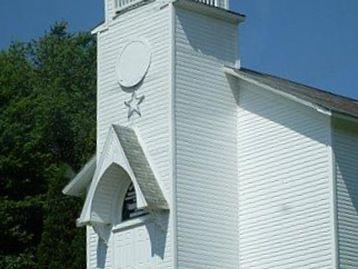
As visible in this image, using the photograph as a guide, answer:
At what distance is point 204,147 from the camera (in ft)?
105

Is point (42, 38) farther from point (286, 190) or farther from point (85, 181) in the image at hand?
point (286, 190)

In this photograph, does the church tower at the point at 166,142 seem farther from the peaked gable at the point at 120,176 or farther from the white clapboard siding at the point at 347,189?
the white clapboard siding at the point at 347,189

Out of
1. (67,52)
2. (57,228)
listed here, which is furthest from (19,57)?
(57,228)

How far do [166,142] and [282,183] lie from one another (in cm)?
314

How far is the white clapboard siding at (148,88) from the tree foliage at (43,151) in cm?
1014

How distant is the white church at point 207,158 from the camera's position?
3033 centimetres

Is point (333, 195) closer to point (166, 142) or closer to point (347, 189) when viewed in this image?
point (347, 189)

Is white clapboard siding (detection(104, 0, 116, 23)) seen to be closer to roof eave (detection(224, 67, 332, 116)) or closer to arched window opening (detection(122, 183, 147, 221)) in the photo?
roof eave (detection(224, 67, 332, 116))

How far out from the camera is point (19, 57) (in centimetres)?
7294

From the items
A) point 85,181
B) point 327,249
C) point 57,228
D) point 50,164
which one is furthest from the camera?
point 50,164

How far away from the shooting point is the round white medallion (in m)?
32.8

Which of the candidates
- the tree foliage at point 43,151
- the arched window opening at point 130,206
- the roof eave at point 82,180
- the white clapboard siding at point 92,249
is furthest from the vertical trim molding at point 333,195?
the tree foliage at point 43,151

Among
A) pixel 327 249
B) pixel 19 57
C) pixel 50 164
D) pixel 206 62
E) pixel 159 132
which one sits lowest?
pixel 327 249

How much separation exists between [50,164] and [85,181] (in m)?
19.5
